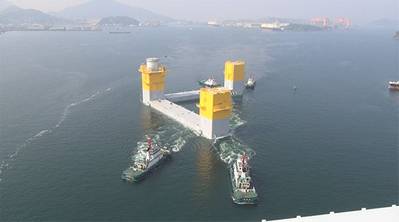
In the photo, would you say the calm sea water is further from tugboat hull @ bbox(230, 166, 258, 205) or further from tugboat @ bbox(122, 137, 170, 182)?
tugboat @ bbox(122, 137, 170, 182)

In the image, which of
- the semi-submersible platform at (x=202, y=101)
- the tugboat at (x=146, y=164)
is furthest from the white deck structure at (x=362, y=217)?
the semi-submersible platform at (x=202, y=101)

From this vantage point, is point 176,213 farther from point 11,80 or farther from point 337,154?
point 11,80

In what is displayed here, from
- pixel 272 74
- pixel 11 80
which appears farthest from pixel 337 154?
pixel 11 80

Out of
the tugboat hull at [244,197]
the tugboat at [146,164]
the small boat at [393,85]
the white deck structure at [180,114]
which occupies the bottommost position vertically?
the tugboat hull at [244,197]

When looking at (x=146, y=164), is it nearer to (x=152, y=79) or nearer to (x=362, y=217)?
(x=362, y=217)

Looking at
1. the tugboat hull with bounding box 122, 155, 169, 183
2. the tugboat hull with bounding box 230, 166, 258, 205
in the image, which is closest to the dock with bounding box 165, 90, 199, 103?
the tugboat hull with bounding box 122, 155, 169, 183

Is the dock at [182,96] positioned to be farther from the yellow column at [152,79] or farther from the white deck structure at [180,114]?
the white deck structure at [180,114]
